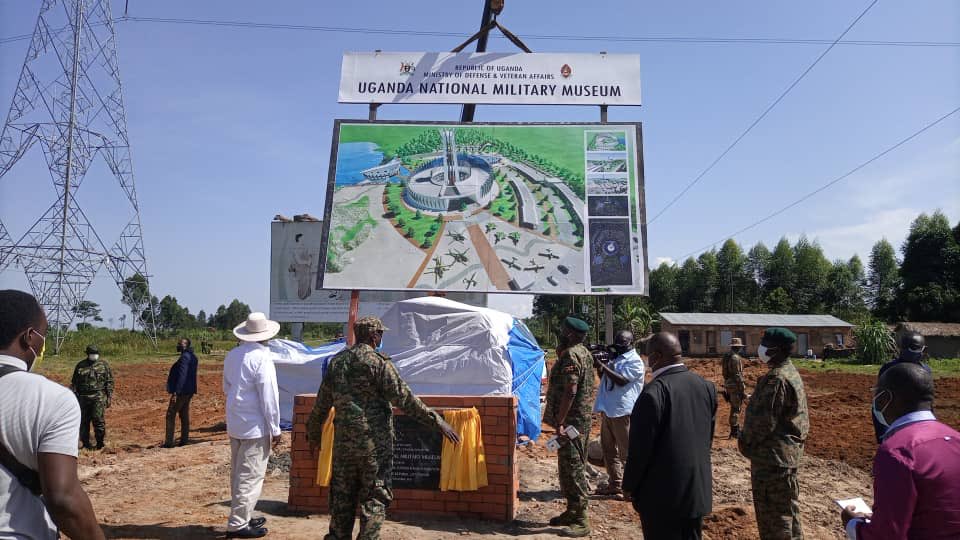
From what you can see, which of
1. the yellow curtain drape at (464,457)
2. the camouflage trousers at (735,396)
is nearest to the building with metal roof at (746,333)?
the camouflage trousers at (735,396)

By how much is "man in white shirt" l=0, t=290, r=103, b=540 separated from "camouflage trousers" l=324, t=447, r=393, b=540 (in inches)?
92.5

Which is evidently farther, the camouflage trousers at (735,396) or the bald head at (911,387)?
the camouflage trousers at (735,396)

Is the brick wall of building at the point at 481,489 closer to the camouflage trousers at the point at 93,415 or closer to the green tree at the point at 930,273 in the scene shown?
the camouflage trousers at the point at 93,415

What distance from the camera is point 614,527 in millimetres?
6035

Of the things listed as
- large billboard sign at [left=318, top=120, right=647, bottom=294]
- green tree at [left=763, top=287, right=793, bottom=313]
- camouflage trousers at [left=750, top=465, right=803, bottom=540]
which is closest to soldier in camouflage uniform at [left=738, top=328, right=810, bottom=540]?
camouflage trousers at [left=750, top=465, right=803, bottom=540]

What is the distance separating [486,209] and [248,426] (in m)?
5.05

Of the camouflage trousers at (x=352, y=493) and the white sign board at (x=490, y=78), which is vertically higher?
the white sign board at (x=490, y=78)

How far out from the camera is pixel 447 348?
8.00m

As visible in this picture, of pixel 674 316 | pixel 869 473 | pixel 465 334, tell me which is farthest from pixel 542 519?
pixel 674 316

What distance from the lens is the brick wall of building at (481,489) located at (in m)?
5.82

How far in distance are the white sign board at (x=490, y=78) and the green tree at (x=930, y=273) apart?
50.7 m

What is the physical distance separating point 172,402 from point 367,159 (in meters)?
5.09

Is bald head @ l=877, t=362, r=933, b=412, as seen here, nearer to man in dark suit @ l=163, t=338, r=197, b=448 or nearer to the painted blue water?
the painted blue water

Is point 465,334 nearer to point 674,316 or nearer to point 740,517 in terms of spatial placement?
point 740,517
